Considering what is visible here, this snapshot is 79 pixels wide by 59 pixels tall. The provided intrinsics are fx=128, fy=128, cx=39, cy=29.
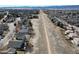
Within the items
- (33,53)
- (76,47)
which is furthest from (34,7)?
(76,47)

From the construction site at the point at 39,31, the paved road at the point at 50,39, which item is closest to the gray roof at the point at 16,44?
the construction site at the point at 39,31

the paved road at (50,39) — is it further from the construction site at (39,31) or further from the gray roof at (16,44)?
the gray roof at (16,44)

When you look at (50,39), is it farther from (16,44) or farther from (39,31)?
(16,44)

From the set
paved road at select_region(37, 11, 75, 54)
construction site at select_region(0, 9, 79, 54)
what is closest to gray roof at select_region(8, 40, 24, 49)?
construction site at select_region(0, 9, 79, 54)

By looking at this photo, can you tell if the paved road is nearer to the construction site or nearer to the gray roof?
the construction site

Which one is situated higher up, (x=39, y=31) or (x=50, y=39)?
(x=39, y=31)

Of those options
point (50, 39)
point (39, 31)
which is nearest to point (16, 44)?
point (39, 31)
